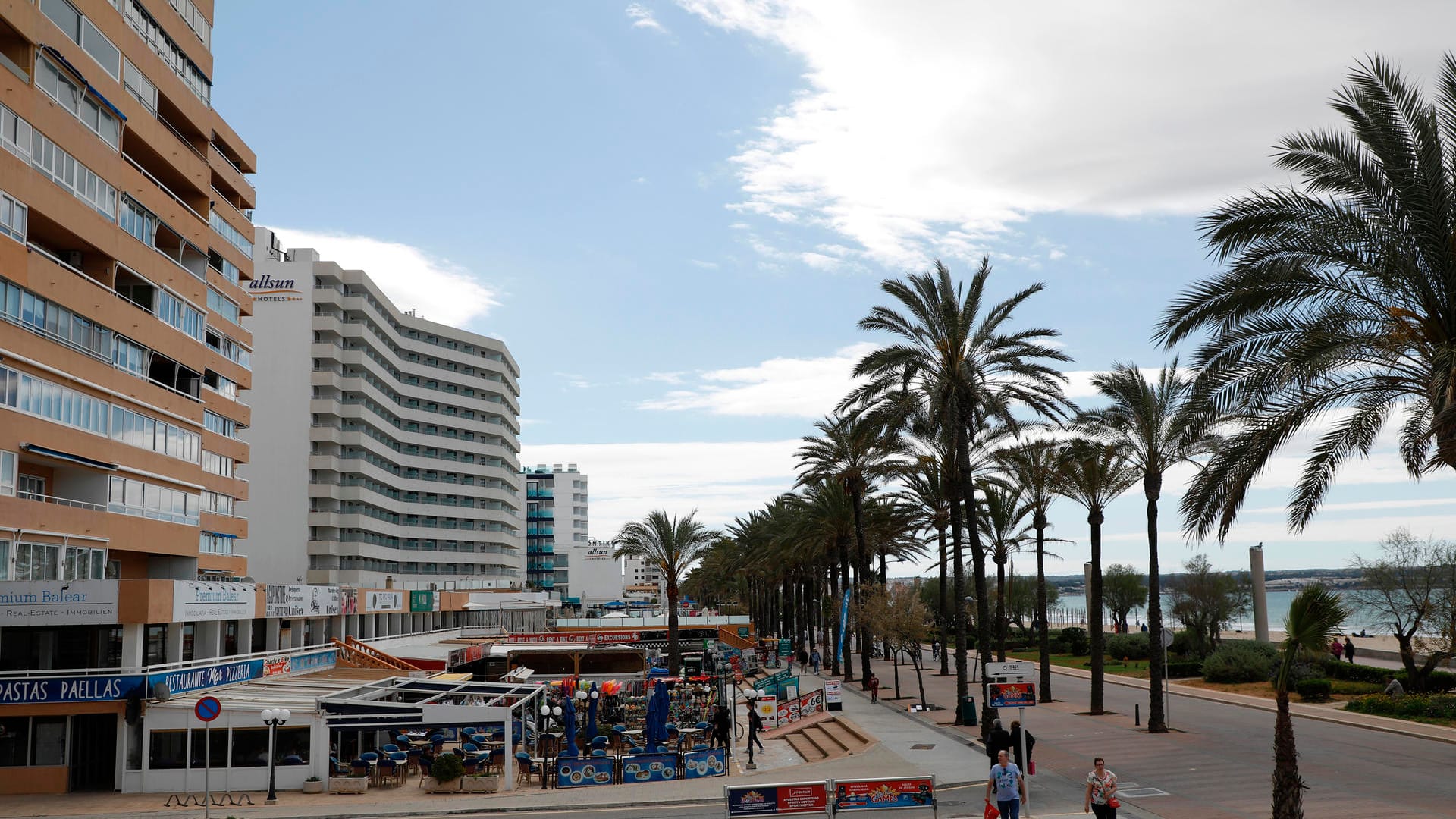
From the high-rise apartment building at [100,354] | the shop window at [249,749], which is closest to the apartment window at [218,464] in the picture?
the high-rise apartment building at [100,354]

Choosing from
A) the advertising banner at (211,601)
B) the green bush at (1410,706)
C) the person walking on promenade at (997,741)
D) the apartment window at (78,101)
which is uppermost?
the apartment window at (78,101)

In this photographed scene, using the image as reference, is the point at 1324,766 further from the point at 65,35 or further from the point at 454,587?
the point at 454,587

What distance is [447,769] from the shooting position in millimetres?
26031

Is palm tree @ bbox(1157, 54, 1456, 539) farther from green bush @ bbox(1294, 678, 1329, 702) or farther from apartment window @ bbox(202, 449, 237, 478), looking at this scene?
apartment window @ bbox(202, 449, 237, 478)

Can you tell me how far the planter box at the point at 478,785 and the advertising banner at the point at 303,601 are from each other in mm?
16824

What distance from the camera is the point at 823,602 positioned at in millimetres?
77938

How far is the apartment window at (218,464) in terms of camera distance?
49.7 metres

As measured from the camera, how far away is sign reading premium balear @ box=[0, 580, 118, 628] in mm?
26688

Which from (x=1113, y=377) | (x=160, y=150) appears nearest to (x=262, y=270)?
(x=160, y=150)

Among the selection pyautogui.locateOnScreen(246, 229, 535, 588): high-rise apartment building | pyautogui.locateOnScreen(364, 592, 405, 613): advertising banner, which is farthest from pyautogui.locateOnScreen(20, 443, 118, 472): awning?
pyautogui.locateOnScreen(246, 229, 535, 588): high-rise apartment building

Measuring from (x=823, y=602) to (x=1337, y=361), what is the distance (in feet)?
204

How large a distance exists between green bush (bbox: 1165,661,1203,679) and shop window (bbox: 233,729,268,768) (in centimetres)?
3995

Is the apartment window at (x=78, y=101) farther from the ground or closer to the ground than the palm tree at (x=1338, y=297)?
farther from the ground

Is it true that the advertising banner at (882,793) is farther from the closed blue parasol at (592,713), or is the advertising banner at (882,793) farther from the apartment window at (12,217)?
the apartment window at (12,217)
